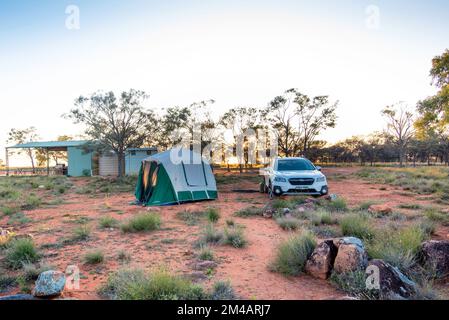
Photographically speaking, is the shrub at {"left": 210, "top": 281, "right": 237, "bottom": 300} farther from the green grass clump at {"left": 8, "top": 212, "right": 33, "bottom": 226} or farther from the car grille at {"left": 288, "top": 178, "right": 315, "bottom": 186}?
the car grille at {"left": 288, "top": 178, "right": 315, "bottom": 186}

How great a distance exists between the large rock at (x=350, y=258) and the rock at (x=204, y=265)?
5.93 ft

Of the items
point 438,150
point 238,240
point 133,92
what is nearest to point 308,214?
point 238,240

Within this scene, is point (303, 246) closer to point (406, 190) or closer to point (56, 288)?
point (56, 288)

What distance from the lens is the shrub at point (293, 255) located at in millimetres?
4324

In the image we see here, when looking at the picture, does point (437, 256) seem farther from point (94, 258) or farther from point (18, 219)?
point (18, 219)

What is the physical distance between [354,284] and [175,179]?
8349 mm

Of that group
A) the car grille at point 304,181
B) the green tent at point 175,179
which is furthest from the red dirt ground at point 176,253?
the car grille at point 304,181

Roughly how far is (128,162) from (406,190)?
25.8 m

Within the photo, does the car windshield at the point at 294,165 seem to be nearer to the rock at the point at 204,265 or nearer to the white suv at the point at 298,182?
the white suv at the point at 298,182

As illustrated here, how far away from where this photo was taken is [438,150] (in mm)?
58000

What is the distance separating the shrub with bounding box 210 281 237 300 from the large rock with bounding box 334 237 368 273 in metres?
1.53

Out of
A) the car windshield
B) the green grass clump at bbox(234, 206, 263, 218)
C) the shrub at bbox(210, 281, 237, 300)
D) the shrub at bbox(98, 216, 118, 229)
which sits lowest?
the green grass clump at bbox(234, 206, 263, 218)

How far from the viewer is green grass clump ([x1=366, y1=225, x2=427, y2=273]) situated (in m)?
4.06

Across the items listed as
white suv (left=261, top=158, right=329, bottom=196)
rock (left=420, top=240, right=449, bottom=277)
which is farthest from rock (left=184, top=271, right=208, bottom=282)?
white suv (left=261, top=158, right=329, bottom=196)
